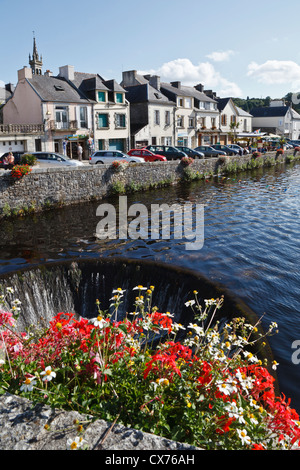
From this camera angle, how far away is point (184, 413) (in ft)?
10.9

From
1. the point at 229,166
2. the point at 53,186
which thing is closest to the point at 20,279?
the point at 53,186

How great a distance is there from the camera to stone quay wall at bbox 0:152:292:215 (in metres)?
17.8

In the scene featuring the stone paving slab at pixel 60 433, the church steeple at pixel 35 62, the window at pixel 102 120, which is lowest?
the stone paving slab at pixel 60 433

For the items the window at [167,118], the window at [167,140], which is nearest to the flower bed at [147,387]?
the window at [167,140]

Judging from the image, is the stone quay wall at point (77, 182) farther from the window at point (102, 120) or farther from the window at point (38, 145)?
the window at point (102, 120)

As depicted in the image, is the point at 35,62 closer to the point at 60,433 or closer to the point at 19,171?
the point at 19,171

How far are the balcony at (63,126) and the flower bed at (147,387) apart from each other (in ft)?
107

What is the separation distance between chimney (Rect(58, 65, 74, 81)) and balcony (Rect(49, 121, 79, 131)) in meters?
5.69

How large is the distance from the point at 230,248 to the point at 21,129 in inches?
996

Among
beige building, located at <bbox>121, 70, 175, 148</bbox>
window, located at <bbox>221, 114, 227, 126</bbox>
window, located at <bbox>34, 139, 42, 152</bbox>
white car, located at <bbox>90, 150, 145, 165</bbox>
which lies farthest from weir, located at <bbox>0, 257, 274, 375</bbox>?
window, located at <bbox>221, 114, 227, 126</bbox>

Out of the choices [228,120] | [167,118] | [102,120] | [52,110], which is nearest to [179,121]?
[167,118]

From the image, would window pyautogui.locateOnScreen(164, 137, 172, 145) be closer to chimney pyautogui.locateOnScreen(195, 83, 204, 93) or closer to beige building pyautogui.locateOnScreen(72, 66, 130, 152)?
beige building pyautogui.locateOnScreen(72, 66, 130, 152)

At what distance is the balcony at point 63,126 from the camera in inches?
1346
